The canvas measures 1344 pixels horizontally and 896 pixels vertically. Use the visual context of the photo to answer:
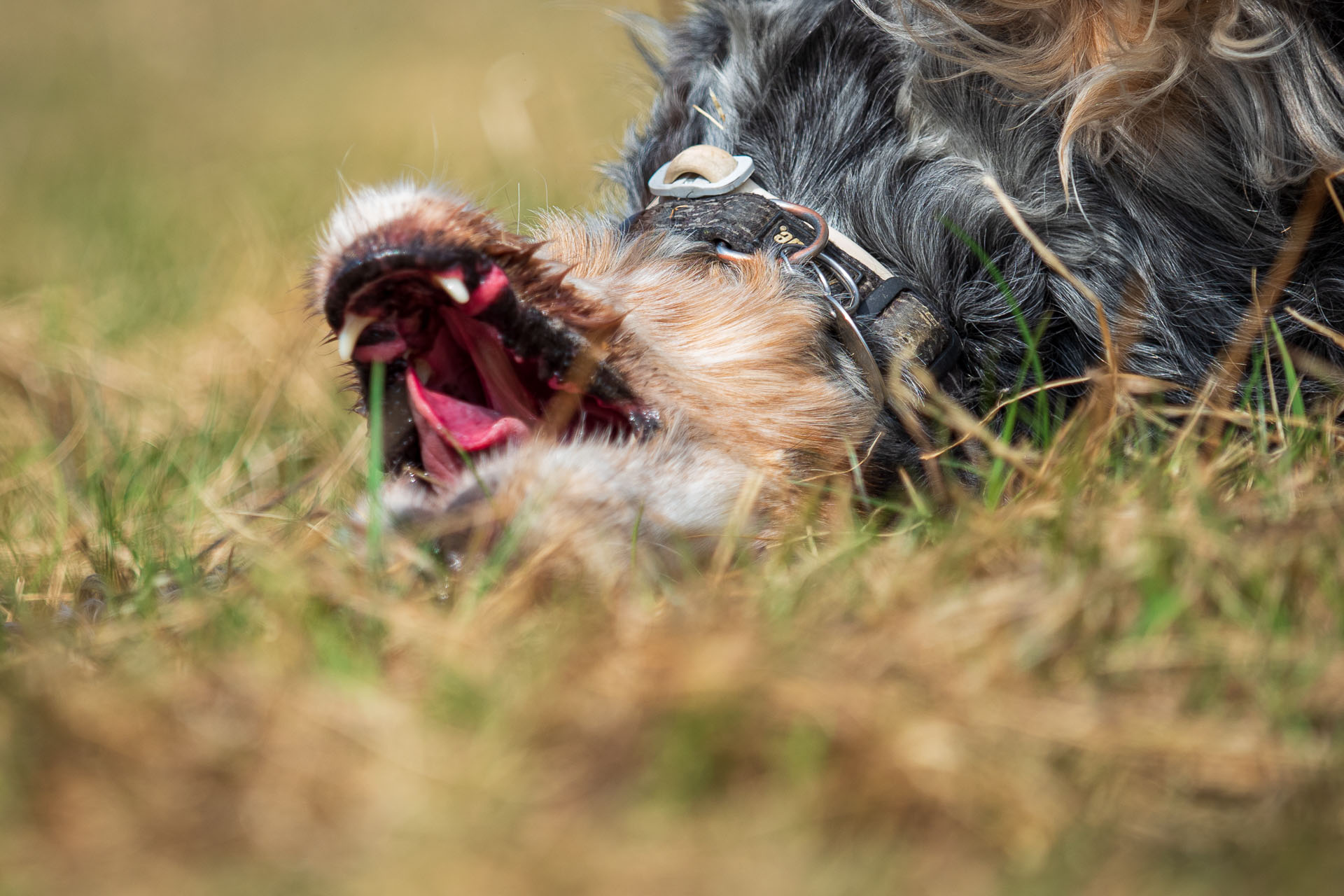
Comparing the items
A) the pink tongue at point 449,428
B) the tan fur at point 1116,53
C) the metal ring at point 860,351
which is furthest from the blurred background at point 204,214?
the tan fur at point 1116,53

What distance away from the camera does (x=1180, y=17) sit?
75.5 inches

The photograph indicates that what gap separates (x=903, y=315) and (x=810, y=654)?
0.86 m

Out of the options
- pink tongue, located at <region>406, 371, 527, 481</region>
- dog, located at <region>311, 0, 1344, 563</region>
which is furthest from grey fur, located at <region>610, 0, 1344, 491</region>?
pink tongue, located at <region>406, 371, 527, 481</region>

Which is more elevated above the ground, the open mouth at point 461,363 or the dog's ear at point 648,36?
the dog's ear at point 648,36

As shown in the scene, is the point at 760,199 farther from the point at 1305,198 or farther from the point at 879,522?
the point at 1305,198

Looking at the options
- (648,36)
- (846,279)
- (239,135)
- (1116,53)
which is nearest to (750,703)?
(846,279)

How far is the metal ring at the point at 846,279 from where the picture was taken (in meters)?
1.96

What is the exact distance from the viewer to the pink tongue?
5.76 feet

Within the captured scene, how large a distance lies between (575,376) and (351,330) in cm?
33

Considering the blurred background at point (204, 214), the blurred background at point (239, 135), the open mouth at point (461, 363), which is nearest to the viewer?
the open mouth at point (461, 363)

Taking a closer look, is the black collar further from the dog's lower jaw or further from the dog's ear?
the dog's ear

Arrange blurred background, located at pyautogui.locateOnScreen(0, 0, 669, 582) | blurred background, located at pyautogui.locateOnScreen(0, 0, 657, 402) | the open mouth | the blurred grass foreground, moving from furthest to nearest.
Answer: blurred background, located at pyautogui.locateOnScreen(0, 0, 657, 402) → blurred background, located at pyautogui.locateOnScreen(0, 0, 669, 582) → the open mouth → the blurred grass foreground

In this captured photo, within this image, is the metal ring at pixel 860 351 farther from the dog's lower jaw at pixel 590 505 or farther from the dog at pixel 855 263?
the dog's lower jaw at pixel 590 505

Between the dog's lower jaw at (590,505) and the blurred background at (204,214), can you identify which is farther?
the blurred background at (204,214)
